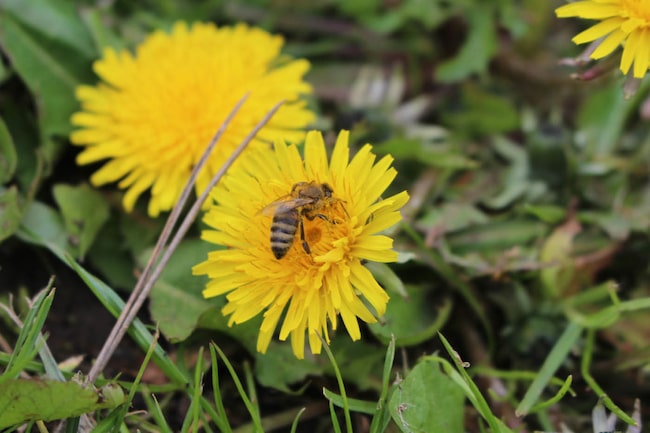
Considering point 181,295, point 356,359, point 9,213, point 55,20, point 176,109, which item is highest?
point 55,20

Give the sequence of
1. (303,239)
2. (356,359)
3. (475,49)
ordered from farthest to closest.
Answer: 1. (475,49)
2. (356,359)
3. (303,239)

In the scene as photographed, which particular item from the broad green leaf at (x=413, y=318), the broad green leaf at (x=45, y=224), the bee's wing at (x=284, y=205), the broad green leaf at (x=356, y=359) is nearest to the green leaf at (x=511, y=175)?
the broad green leaf at (x=413, y=318)

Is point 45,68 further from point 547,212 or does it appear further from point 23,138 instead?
A: point 547,212

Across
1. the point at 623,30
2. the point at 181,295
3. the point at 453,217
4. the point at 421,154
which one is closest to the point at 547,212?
the point at 453,217

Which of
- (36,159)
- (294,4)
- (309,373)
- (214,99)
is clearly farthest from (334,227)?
(294,4)

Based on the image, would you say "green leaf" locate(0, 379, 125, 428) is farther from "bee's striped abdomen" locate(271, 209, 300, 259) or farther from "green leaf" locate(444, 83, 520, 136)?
"green leaf" locate(444, 83, 520, 136)

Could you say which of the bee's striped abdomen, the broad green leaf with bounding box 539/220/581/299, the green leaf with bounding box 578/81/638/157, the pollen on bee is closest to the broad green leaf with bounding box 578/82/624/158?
the green leaf with bounding box 578/81/638/157

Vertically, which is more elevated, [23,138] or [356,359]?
[23,138]
